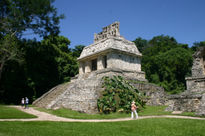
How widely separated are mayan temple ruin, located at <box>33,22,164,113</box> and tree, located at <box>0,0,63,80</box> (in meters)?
5.87

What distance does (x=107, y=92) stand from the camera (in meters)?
14.3

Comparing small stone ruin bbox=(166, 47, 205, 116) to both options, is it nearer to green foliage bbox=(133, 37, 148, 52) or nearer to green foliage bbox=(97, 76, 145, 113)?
green foliage bbox=(97, 76, 145, 113)

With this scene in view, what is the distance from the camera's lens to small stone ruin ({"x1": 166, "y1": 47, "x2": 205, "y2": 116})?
11.4 metres

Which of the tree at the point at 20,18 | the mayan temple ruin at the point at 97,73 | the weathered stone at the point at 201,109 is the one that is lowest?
the weathered stone at the point at 201,109

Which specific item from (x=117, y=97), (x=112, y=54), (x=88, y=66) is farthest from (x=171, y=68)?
(x=117, y=97)

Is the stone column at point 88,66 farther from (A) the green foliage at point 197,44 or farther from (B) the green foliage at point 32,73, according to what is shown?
(A) the green foliage at point 197,44

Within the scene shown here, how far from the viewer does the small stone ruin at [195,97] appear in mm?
11372

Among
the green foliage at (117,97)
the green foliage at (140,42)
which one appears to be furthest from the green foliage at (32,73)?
the green foliage at (140,42)

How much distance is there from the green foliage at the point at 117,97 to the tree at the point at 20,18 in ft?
36.0

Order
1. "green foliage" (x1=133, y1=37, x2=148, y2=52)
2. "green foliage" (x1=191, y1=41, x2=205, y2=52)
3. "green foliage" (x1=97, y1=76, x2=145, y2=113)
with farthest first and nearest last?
1. "green foliage" (x1=133, y1=37, x2=148, y2=52)
2. "green foliage" (x1=191, y1=41, x2=205, y2=52)
3. "green foliage" (x1=97, y1=76, x2=145, y2=113)

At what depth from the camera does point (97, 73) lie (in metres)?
19.6

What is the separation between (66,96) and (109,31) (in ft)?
37.3

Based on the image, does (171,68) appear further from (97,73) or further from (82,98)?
(82,98)

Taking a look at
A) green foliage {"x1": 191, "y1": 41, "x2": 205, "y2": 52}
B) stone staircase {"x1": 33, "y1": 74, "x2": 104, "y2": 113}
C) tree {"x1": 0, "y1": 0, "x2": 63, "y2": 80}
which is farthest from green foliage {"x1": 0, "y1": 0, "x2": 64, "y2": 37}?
green foliage {"x1": 191, "y1": 41, "x2": 205, "y2": 52}
